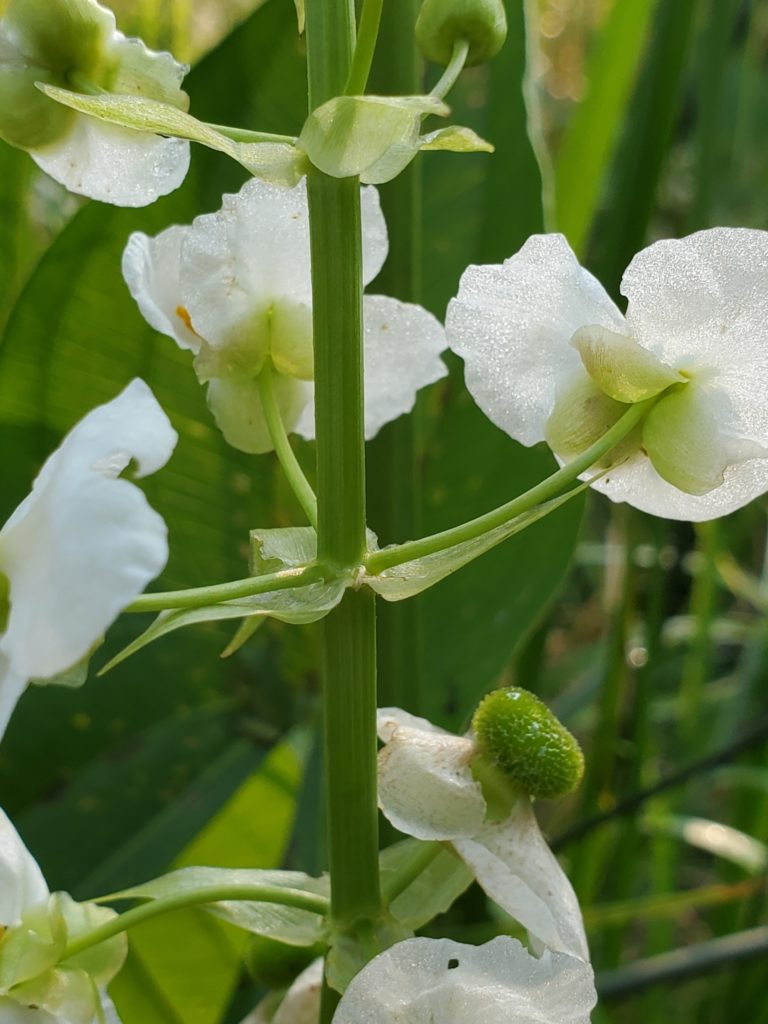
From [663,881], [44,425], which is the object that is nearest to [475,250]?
[44,425]

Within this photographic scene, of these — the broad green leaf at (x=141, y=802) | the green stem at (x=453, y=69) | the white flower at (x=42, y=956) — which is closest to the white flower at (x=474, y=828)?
the white flower at (x=42, y=956)

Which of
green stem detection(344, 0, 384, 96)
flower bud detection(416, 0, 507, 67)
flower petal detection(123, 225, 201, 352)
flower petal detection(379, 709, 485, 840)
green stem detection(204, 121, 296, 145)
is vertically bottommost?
flower petal detection(379, 709, 485, 840)

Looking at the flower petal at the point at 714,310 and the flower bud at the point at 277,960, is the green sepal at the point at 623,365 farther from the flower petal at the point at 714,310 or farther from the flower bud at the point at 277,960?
the flower bud at the point at 277,960

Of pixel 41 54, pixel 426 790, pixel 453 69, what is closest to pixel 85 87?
pixel 41 54

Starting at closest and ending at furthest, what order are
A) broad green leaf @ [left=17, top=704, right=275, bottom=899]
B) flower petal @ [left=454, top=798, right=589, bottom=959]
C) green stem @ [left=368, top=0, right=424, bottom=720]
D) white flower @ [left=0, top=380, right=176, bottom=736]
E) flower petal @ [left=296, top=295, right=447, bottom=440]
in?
1. white flower @ [left=0, top=380, right=176, bottom=736]
2. flower petal @ [left=454, top=798, right=589, bottom=959]
3. flower petal @ [left=296, top=295, right=447, bottom=440]
4. green stem @ [left=368, top=0, right=424, bottom=720]
5. broad green leaf @ [left=17, top=704, right=275, bottom=899]

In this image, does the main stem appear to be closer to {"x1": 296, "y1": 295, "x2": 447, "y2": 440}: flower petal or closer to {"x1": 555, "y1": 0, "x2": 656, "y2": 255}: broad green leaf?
{"x1": 296, "y1": 295, "x2": 447, "y2": 440}: flower petal

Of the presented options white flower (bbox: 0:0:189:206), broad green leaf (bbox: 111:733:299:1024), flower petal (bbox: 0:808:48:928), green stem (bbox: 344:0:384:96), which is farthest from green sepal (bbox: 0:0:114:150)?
broad green leaf (bbox: 111:733:299:1024)

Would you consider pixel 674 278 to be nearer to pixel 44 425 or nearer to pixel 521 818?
pixel 521 818
